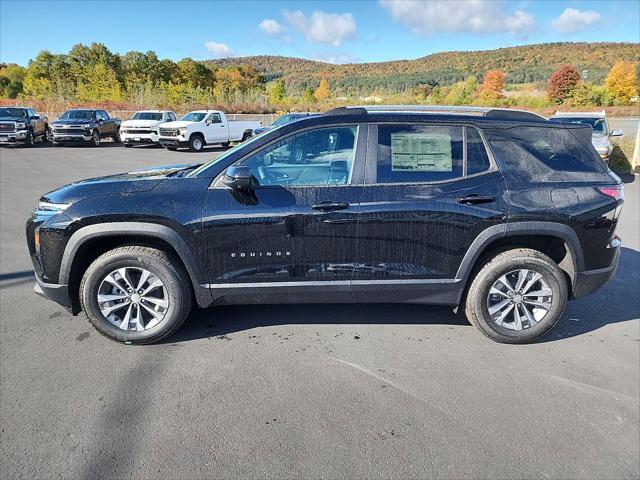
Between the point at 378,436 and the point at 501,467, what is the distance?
663mm

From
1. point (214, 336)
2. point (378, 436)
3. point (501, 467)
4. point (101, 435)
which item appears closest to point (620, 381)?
point (501, 467)

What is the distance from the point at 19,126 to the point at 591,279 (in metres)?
23.9

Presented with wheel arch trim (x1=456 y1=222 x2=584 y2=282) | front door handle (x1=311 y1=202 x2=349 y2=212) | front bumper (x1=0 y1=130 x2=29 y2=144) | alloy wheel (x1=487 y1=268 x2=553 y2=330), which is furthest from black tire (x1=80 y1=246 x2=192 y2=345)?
front bumper (x1=0 y1=130 x2=29 y2=144)

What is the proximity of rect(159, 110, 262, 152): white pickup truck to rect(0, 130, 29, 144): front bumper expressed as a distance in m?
6.62

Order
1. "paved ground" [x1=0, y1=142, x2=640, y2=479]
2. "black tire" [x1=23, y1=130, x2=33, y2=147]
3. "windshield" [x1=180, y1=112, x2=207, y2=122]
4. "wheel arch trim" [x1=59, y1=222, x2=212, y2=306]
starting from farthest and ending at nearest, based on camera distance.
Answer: "black tire" [x1=23, y1=130, x2=33, y2=147]
"windshield" [x1=180, y1=112, x2=207, y2=122]
"wheel arch trim" [x1=59, y1=222, x2=212, y2=306]
"paved ground" [x1=0, y1=142, x2=640, y2=479]

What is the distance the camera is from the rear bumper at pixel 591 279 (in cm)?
350

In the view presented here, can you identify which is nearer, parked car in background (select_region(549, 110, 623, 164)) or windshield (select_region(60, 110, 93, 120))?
parked car in background (select_region(549, 110, 623, 164))

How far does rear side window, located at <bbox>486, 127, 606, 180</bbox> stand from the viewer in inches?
135

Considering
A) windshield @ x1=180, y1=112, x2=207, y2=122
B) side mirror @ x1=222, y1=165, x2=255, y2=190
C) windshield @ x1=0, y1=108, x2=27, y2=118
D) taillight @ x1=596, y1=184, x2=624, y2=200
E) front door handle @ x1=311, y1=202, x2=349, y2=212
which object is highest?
windshield @ x1=0, y1=108, x2=27, y2=118

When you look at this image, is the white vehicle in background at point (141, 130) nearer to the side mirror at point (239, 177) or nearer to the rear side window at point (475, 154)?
the side mirror at point (239, 177)

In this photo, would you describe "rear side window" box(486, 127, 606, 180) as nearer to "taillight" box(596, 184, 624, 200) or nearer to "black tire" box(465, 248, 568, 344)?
"taillight" box(596, 184, 624, 200)

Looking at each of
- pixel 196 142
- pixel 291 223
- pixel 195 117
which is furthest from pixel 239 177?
pixel 195 117

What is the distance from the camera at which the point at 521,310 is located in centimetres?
352

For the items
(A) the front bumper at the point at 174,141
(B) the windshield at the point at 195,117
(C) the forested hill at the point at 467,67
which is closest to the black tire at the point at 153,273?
(A) the front bumper at the point at 174,141
